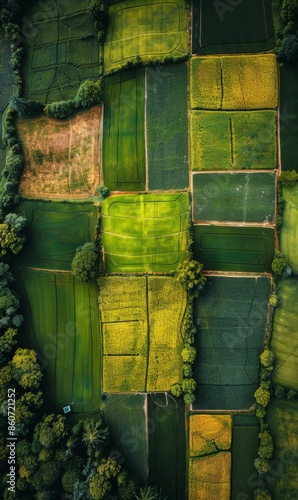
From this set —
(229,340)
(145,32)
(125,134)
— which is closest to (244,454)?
(229,340)

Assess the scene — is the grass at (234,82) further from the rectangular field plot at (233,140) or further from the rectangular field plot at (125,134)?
the rectangular field plot at (125,134)

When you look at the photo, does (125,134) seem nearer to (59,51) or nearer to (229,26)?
(59,51)

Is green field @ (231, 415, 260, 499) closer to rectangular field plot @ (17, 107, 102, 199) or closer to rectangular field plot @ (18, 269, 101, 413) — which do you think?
rectangular field plot @ (18, 269, 101, 413)

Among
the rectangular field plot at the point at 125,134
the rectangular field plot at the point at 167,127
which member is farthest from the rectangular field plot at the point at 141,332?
the rectangular field plot at the point at 167,127

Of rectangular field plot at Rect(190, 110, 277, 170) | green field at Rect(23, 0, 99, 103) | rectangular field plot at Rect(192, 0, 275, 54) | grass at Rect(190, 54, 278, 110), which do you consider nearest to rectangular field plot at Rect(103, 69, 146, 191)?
green field at Rect(23, 0, 99, 103)

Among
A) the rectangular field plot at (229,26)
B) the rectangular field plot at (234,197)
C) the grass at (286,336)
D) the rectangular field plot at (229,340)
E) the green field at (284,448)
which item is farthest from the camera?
the rectangular field plot at (229,26)

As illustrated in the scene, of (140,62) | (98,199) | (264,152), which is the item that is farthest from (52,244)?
(264,152)

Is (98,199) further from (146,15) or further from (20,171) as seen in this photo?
(146,15)
